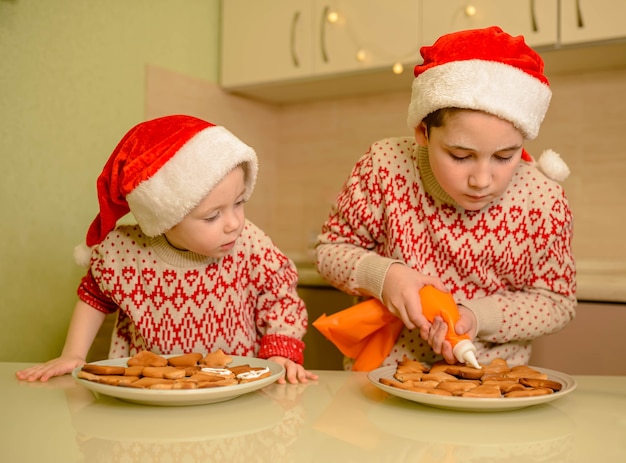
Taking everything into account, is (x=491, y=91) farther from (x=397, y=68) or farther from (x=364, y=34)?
(x=364, y=34)

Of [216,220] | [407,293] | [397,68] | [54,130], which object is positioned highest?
[397,68]


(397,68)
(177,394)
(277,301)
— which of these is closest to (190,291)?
(277,301)

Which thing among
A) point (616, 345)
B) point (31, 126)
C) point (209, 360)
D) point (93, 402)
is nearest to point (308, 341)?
point (616, 345)

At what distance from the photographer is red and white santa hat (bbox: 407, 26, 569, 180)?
101cm

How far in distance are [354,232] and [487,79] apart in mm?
416

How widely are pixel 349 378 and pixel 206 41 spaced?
1871mm

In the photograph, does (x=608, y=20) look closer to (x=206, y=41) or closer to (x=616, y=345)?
(x=616, y=345)

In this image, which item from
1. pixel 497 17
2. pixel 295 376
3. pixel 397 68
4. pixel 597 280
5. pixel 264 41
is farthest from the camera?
pixel 264 41

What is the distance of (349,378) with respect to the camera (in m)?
0.95

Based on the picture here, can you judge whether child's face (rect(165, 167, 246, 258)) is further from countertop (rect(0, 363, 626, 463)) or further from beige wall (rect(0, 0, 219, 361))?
beige wall (rect(0, 0, 219, 361))

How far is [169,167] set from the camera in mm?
1045

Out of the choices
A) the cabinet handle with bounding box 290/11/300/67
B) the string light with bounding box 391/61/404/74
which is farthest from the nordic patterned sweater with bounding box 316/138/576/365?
the cabinet handle with bounding box 290/11/300/67

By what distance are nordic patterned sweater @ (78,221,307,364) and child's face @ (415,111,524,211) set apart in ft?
1.15

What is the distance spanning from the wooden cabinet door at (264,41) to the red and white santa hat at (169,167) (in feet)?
4.42
